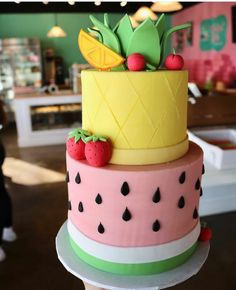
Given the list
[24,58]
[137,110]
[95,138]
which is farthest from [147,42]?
[24,58]

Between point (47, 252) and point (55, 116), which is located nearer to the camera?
point (47, 252)

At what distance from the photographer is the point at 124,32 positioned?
1.03 metres

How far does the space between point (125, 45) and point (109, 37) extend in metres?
0.06

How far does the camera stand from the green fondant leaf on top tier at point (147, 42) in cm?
98

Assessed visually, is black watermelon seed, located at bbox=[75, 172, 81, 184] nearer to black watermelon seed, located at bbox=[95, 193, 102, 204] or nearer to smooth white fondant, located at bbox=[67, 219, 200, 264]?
black watermelon seed, located at bbox=[95, 193, 102, 204]

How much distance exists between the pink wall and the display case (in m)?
3.03

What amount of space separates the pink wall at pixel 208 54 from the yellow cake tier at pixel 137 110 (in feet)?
17.9

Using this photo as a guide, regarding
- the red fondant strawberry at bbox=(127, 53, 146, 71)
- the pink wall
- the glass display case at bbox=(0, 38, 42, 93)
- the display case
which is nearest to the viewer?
Answer: the red fondant strawberry at bbox=(127, 53, 146, 71)

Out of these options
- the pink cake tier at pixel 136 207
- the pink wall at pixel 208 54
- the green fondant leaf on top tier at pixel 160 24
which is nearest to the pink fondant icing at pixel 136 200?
the pink cake tier at pixel 136 207

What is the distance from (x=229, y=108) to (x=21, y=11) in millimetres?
6304

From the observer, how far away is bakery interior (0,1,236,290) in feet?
7.77

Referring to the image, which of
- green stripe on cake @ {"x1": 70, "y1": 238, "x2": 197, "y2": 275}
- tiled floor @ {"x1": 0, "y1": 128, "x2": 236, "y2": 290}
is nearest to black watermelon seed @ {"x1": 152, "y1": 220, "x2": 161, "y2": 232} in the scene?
green stripe on cake @ {"x1": 70, "y1": 238, "x2": 197, "y2": 275}

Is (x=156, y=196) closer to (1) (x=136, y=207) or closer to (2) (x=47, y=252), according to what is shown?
(1) (x=136, y=207)

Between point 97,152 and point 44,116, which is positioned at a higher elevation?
point 97,152
